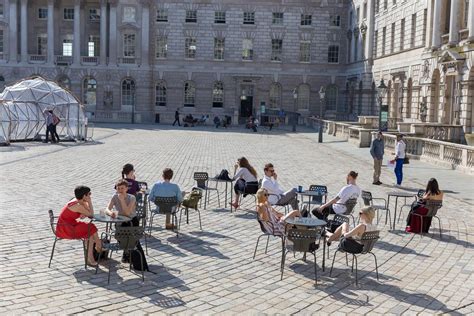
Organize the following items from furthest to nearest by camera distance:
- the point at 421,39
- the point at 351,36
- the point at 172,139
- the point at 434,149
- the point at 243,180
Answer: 1. the point at 351,36
2. the point at 421,39
3. the point at 172,139
4. the point at 434,149
5. the point at 243,180

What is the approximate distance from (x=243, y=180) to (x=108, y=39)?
5169 centimetres

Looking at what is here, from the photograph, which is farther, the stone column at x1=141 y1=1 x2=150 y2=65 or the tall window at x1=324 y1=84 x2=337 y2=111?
the tall window at x1=324 y1=84 x2=337 y2=111

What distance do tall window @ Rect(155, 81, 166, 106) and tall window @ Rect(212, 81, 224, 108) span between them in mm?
5113

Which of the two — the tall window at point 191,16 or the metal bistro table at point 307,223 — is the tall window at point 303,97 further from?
the metal bistro table at point 307,223

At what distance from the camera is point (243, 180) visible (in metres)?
15.4

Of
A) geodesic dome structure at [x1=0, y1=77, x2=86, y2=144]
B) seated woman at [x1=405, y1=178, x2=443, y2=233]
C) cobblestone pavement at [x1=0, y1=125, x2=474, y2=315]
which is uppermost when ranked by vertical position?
geodesic dome structure at [x1=0, y1=77, x2=86, y2=144]

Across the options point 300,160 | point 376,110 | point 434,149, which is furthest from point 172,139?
point 376,110

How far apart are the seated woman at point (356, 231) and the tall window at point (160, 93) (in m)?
54.5

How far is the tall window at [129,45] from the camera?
63.3 meters

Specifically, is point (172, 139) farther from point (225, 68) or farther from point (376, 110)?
point (225, 68)

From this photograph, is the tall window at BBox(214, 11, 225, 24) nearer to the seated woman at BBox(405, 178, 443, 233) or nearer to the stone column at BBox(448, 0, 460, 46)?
the stone column at BBox(448, 0, 460, 46)

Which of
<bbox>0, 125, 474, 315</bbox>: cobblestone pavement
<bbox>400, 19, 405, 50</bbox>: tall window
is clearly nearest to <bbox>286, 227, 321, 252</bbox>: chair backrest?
<bbox>0, 125, 474, 315</bbox>: cobblestone pavement

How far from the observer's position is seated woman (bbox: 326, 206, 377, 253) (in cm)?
963

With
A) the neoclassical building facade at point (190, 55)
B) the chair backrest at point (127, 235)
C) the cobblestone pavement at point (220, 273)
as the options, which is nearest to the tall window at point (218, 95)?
the neoclassical building facade at point (190, 55)
